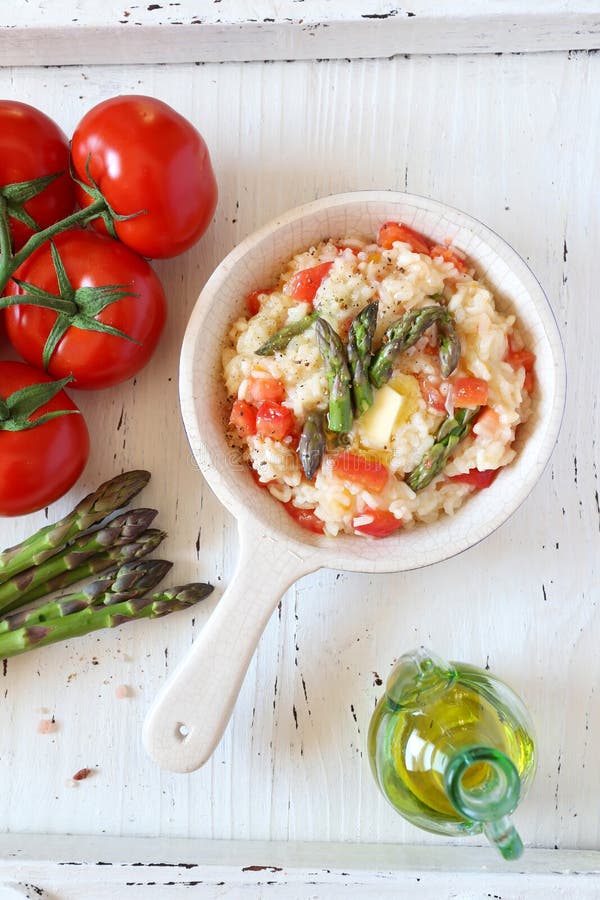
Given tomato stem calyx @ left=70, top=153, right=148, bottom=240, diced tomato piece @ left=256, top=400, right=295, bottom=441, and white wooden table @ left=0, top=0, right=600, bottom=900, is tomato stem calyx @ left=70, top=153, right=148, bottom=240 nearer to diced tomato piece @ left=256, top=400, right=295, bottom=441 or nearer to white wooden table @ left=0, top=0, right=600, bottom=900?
white wooden table @ left=0, top=0, right=600, bottom=900

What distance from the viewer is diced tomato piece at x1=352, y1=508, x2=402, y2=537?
197cm

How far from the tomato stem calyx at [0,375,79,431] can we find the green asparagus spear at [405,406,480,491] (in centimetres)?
85

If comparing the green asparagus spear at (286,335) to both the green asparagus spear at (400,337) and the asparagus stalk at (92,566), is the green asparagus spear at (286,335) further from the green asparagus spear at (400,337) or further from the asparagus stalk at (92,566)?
the asparagus stalk at (92,566)

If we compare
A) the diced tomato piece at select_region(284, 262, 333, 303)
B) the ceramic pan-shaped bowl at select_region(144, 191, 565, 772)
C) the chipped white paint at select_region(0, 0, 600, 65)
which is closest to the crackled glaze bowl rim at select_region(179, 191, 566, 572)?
the ceramic pan-shaped bowl at select_region(144, 191, 565, 772)

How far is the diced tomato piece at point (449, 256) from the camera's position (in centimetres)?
205

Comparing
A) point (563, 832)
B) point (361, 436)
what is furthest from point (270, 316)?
point (563, 832)

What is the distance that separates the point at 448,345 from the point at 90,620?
1.14m

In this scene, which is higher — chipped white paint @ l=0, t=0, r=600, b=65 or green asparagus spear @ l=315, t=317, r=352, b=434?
chipped white paint @ l=0, t=0, r=600, b=65

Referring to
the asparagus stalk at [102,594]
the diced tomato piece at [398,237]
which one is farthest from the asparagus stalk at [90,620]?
the diced tomato piece at [398,237]

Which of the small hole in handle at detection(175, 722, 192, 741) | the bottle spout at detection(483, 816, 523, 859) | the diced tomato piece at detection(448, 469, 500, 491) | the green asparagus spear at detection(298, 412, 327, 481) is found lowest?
the bottle spout at detection(483, 816, 523, 859)

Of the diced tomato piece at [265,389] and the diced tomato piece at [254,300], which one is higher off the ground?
the diced tomato piece at [254,300]

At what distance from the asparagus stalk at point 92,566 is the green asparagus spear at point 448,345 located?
88 centimetres

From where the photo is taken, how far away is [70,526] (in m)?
2.22

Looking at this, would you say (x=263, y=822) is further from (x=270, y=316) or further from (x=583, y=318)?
(x=583, y=318)
